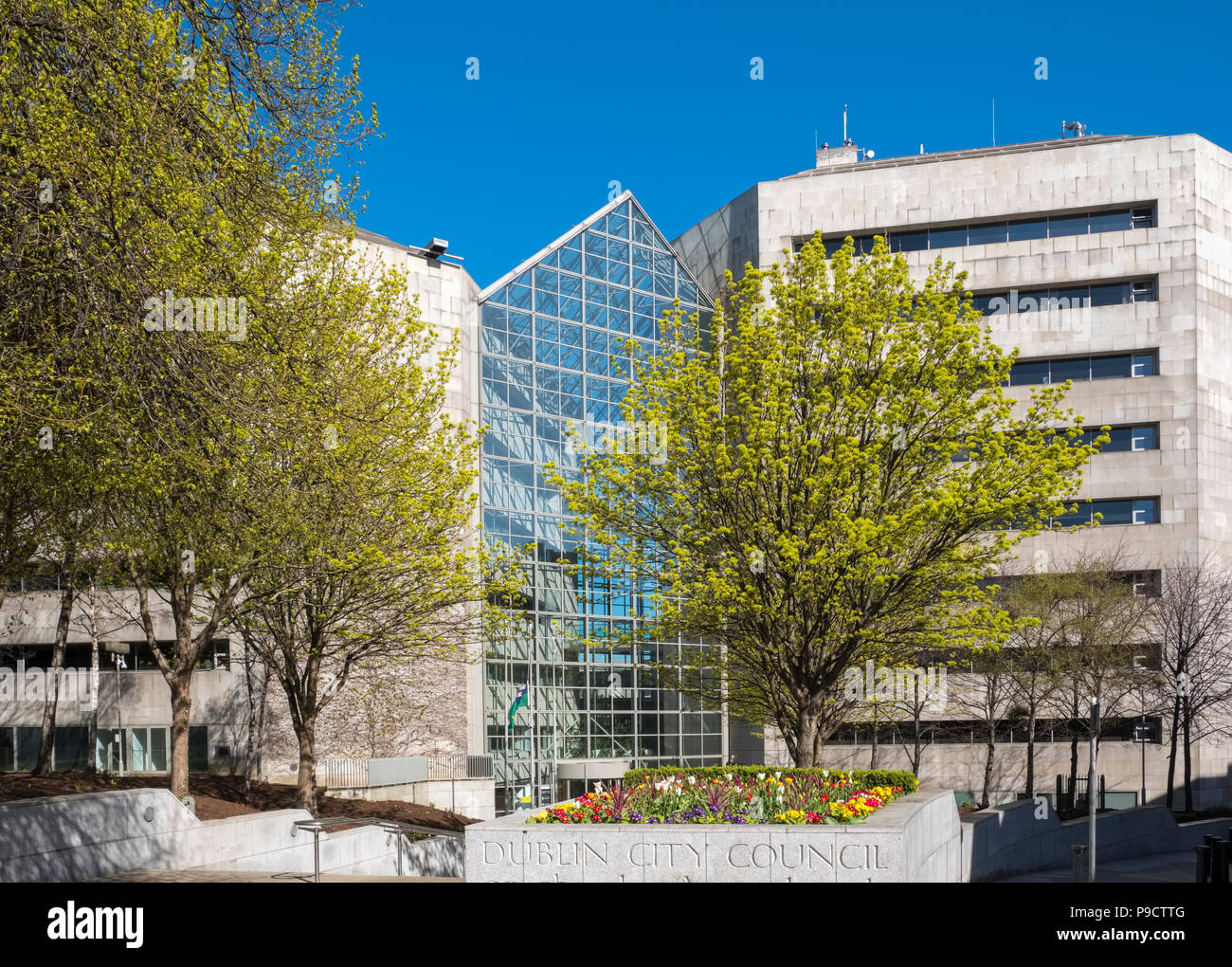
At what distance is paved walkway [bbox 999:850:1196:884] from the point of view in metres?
26.6

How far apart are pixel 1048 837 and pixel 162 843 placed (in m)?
21.0

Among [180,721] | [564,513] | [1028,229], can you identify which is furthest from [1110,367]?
[180,721]

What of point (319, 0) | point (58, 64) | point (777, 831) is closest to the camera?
point (58, 64)

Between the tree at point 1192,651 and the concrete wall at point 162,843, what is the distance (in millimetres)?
28328

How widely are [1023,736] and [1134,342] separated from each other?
17.3m

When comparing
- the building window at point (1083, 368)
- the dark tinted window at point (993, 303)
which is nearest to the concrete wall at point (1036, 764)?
the building window at point (1083, 368)

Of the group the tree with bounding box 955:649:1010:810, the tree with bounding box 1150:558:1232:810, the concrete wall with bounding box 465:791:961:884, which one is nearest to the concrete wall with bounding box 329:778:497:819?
the tree with bounding box 955:649:1010:810

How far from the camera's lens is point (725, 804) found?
687 inches

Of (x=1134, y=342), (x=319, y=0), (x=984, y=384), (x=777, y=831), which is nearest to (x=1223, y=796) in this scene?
(x=1134, y=342)

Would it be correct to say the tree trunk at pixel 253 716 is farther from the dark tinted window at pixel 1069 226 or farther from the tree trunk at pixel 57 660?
the dark tinted window at pixel 1069 226

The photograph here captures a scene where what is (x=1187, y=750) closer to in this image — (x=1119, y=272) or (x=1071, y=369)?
(x=1071, y=369)

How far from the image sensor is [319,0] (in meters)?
13.8

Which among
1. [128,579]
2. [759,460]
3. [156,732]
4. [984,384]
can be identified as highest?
[984,384]
